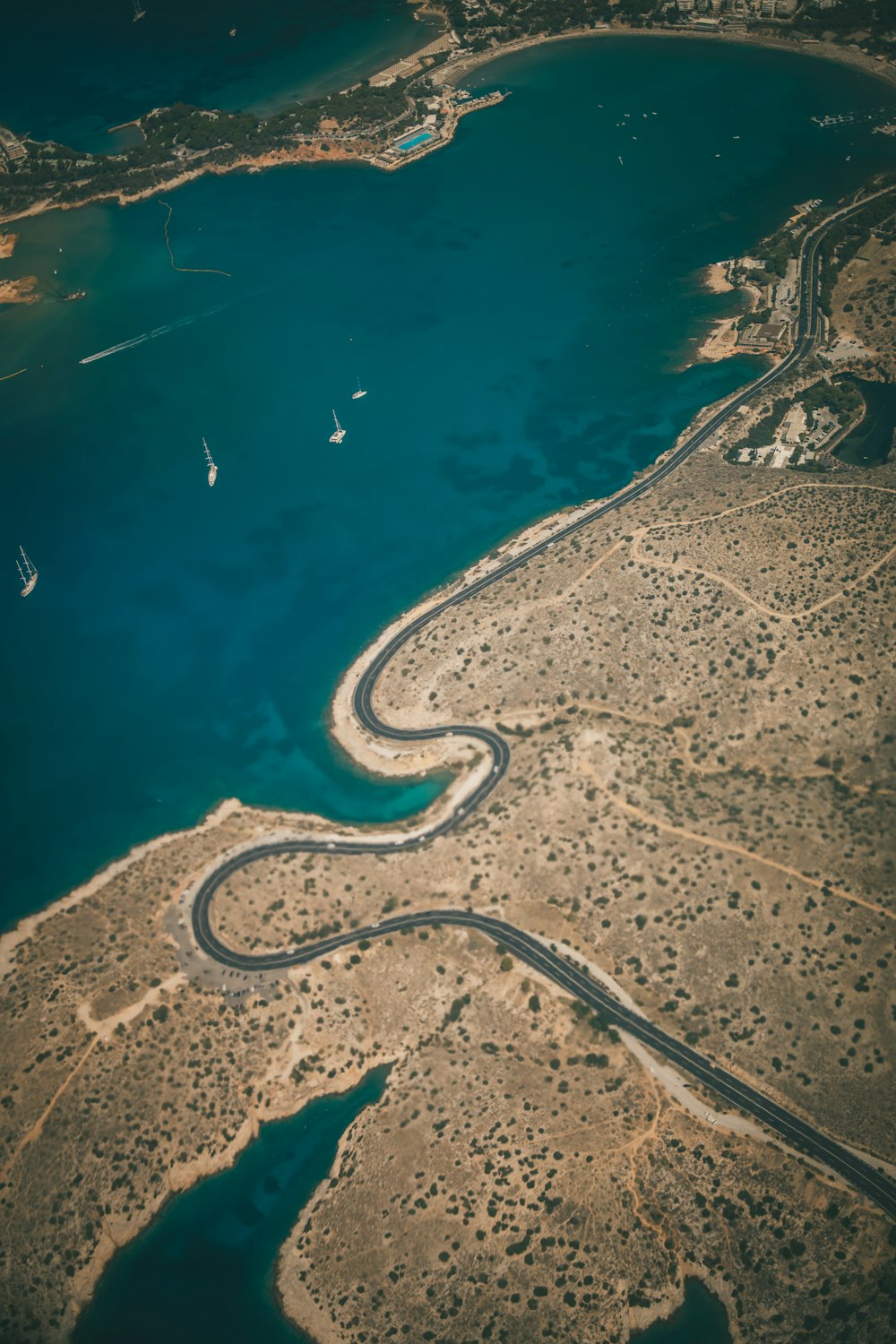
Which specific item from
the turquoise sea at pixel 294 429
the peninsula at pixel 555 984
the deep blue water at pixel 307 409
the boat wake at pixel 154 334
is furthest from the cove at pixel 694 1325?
the boat wake at pixel 154 334

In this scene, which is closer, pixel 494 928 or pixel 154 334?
pixel 494 928

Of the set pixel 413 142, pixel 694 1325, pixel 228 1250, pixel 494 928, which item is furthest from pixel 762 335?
pixel 228 1250

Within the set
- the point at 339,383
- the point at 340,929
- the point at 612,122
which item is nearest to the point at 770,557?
the point at 340,929

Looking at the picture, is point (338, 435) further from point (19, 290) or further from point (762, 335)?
point (19, 290)

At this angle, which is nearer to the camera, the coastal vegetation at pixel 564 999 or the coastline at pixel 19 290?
the coastal vegetation at pixel 564 999

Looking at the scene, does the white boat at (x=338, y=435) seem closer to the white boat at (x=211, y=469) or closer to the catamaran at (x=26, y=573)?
the white boat at (x=211, y=469)

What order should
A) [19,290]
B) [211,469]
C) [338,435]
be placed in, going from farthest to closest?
[19,290], [338,435], [211,469]

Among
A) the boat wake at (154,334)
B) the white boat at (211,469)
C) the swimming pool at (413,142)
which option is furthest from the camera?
the swimming pool at (413,142)

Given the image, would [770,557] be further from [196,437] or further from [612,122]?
[612,122]
